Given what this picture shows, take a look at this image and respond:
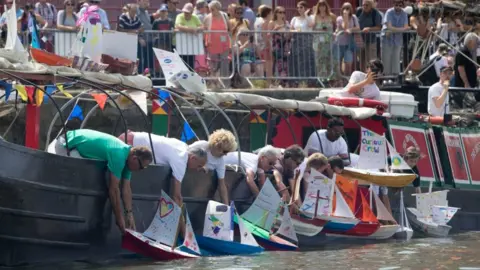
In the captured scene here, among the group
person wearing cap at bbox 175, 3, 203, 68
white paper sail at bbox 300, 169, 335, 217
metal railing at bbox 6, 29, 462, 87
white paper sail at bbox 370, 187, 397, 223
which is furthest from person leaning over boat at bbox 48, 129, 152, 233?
person wearing cap at bbox 175, 3, 203, 68

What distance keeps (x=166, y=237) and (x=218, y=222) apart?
937mm

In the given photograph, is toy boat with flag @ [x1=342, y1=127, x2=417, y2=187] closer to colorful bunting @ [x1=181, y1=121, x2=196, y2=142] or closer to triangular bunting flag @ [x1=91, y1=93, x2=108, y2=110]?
colorful bunting @ [x1=181, y1=121, x2=196, y2=142]

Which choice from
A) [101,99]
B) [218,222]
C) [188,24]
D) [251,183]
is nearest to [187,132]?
[251,183]

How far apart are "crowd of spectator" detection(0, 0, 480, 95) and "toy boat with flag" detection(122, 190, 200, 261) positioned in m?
6.52

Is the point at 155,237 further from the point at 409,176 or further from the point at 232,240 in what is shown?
the point at 409,176

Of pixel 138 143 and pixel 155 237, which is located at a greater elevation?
pixel 138 143

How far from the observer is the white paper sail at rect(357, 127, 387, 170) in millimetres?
19844

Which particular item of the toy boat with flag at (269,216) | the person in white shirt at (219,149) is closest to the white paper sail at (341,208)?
the toy boat with flag at (269,216)

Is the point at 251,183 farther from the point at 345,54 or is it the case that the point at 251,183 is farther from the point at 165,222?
the point at 345,54

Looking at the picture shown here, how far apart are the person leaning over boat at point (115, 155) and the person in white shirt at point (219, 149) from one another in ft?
4.50

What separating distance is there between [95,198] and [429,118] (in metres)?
8.06

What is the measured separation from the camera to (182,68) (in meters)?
17.2

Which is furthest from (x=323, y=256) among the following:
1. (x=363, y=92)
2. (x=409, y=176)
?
(x=363, y=92)

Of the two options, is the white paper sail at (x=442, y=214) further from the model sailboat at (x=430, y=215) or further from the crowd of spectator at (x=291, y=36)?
the crowd of spectator at (x=291, y=36)
